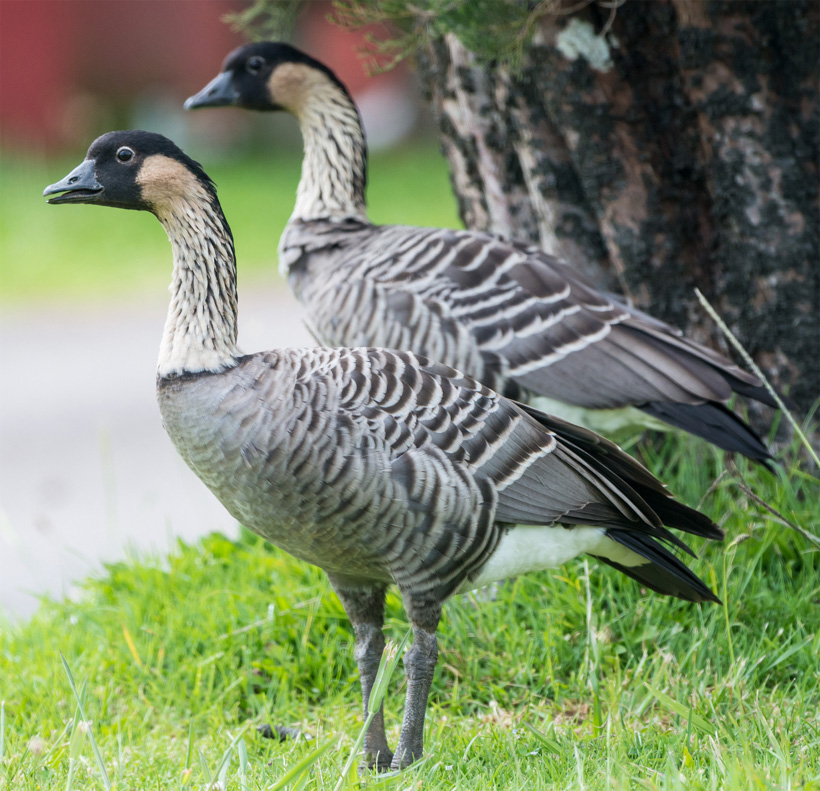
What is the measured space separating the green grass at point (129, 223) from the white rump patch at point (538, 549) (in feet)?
32.0

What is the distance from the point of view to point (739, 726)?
129 inches

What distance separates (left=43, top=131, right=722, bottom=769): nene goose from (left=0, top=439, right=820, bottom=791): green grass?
0.32 m

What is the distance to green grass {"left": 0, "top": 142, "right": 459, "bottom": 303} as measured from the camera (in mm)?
12781

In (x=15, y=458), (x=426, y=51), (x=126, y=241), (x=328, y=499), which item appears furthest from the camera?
(x=126, y=241)

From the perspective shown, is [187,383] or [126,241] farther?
[126,241]

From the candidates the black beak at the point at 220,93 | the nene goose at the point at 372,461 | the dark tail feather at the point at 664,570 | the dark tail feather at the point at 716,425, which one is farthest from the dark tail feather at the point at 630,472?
the black beak at the point at 220,93

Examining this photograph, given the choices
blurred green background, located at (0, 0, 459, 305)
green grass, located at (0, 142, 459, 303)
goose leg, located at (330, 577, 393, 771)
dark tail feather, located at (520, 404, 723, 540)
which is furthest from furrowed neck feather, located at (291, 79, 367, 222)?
blurred green background, located at (0, 0, 459, 305)

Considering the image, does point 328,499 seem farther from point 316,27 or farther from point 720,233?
point 316,27

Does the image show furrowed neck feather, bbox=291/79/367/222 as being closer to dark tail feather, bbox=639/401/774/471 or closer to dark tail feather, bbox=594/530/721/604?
dark tail feather, bbox=639/401/774/471

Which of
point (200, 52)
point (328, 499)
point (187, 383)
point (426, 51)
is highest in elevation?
point (200, 52)

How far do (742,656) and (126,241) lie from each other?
41.7ft

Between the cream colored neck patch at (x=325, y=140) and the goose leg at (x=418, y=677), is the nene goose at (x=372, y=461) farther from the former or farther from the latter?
the cream colored neck patch at (x=325, y=140)

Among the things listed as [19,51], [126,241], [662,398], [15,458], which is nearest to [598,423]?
[662,398]

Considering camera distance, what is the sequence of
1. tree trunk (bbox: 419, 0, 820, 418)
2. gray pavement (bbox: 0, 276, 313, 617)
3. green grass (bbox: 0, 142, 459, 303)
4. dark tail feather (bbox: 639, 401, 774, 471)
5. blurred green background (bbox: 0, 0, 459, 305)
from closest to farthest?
dark tail feather (bbox: 639, 401, 774, 471) < tree trunk (bbox: 419, 0, 820, 418) < gray pavement (bbox: 0, 276, 313, 617) < green grass (bbox: 0, 142, 459, 303) < blurred green background (bbox: 0, 0, 459, 305)
